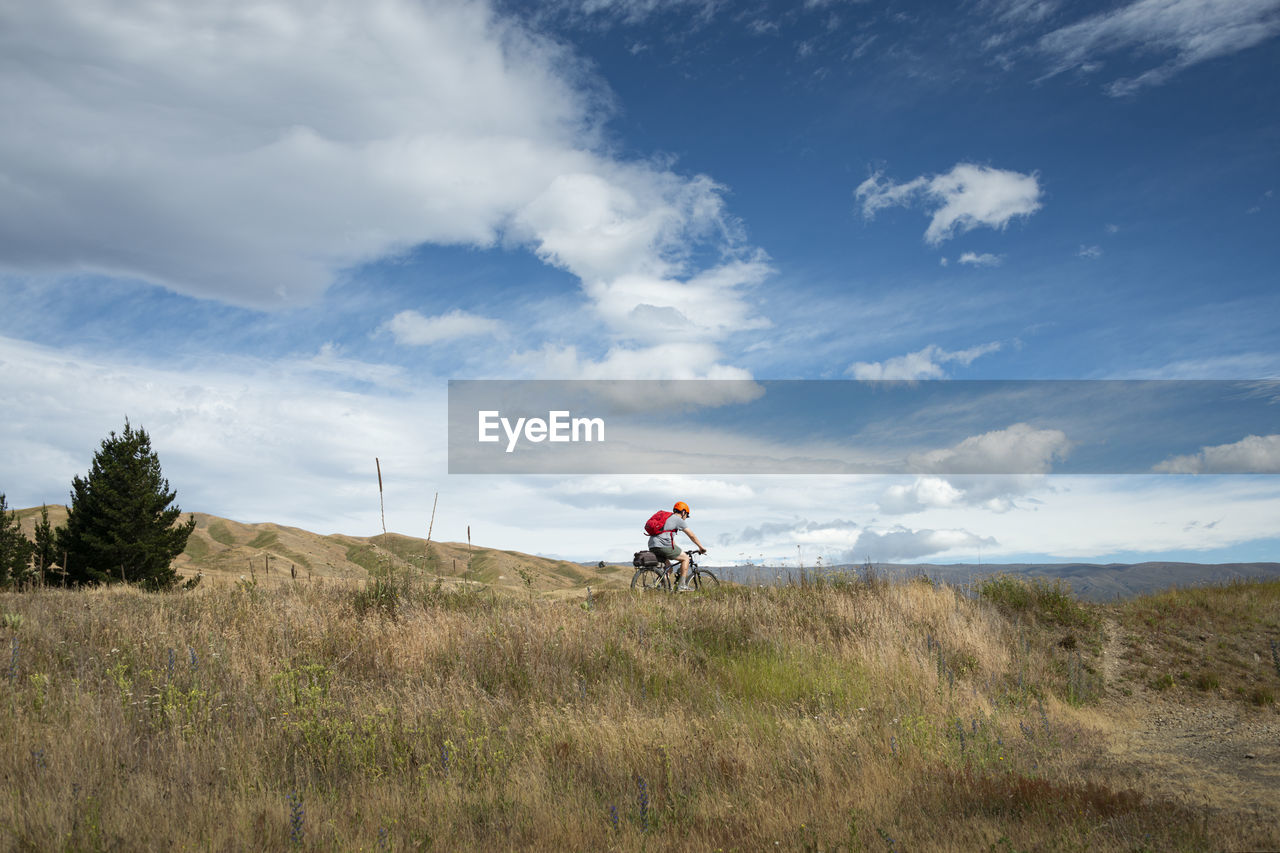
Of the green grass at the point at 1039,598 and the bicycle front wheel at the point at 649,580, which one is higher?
the bicycle front wheel at the point at 649,580

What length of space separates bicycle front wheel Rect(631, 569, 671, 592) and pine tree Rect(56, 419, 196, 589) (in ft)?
118

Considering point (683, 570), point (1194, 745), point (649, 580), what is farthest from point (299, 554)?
point (1194, 745)

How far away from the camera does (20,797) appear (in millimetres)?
5324

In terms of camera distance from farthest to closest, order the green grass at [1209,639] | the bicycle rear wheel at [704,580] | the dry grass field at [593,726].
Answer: the bicycle rear wheel at [704,580] < the green grass at [1209,639] < the dry grass field at [593,726]

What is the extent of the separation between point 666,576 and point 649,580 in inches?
25.0

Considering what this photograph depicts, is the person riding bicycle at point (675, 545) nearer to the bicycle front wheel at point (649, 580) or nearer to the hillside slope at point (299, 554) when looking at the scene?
the bicycle front wheel at point (649, 580)

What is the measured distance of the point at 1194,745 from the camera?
9570mm

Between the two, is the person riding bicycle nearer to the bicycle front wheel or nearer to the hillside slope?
the bicycle front wheel

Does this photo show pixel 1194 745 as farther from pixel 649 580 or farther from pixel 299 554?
pixel 299 554

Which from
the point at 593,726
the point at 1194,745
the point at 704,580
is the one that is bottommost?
the point at 1194,745

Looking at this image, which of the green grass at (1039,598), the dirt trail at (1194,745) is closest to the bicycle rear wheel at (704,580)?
the green grass at (1039,598)

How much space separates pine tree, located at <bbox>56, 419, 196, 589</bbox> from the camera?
42281 mm

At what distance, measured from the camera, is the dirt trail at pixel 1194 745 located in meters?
6.17

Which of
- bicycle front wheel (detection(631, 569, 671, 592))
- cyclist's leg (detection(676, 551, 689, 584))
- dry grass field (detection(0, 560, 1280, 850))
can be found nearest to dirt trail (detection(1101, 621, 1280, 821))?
dry grass field (detection(0, 560, 1280, 850))
